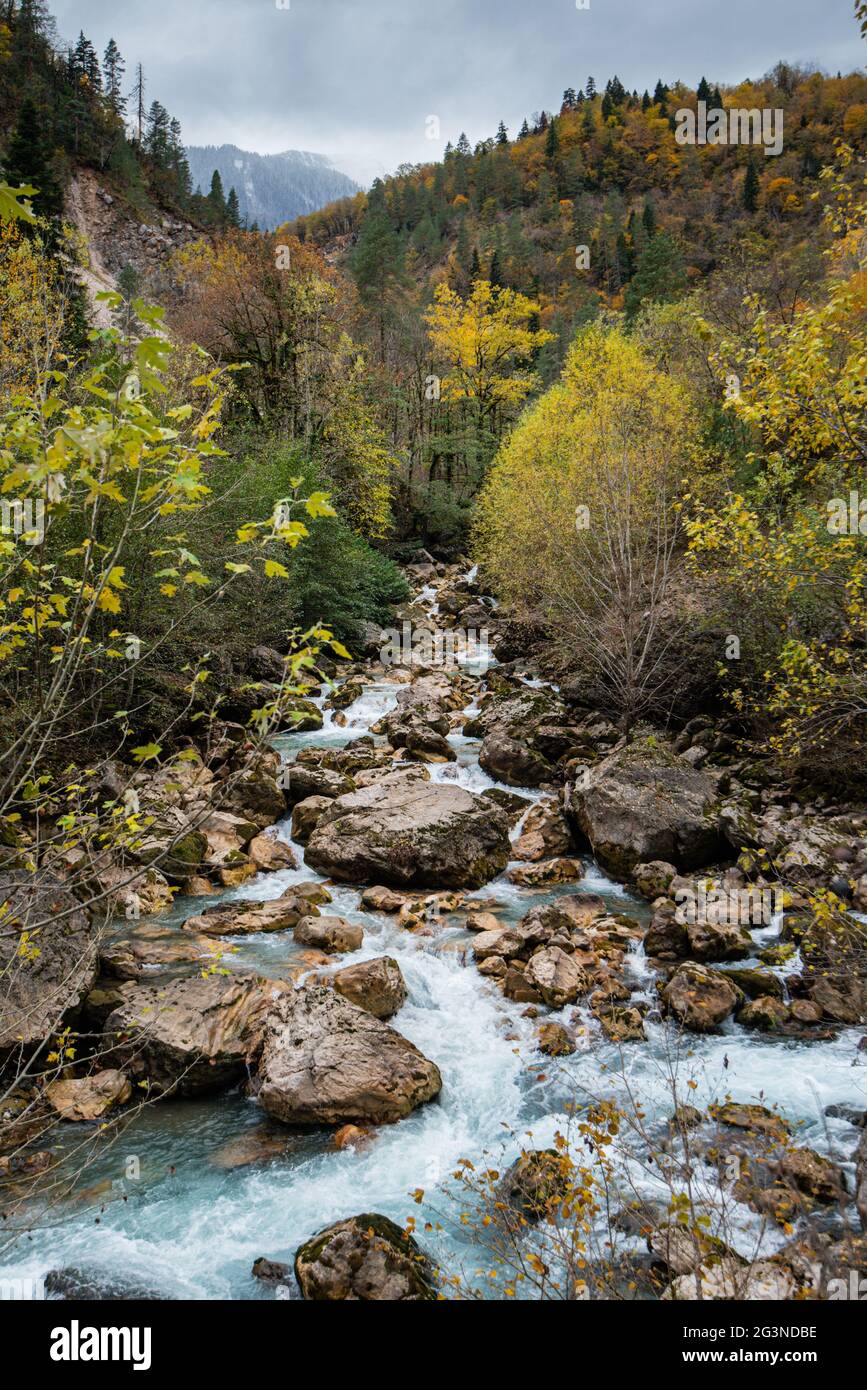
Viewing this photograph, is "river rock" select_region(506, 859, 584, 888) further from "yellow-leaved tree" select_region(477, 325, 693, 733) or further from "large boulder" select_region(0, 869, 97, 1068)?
"large boulder" select_region(0, 869, 97, 1068)

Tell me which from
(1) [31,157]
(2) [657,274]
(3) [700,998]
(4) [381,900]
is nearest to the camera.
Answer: (3) [700,998]

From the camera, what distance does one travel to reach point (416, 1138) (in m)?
5.80

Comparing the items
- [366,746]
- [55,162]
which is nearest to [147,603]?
[366,746]

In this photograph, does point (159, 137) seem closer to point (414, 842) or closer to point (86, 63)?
point (86, 63)

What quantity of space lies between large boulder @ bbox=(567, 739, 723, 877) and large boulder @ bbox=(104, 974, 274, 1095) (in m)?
5.90

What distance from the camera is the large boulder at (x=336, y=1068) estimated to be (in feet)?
19.2

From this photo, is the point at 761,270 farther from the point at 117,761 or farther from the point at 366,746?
the point at 117,761

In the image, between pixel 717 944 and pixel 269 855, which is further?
pixel 269 855

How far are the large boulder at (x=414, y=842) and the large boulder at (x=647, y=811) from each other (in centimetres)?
148

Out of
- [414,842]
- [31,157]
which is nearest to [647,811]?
[414,842]

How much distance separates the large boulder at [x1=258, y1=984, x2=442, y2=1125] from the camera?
230 inches

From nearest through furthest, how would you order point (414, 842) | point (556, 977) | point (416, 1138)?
point (416, 1138)
point (556, 977)
point (414, 842)

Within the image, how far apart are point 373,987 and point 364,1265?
2.92 meters

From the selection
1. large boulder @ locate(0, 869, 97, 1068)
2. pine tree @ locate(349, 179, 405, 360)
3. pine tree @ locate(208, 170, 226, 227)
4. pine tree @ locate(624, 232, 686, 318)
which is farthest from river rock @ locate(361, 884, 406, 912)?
pine tree @ locate(208, 170, 226, 227)
